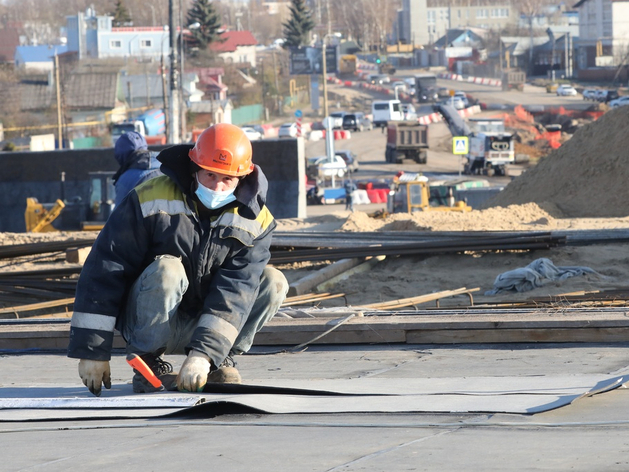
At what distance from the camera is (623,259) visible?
11219mm

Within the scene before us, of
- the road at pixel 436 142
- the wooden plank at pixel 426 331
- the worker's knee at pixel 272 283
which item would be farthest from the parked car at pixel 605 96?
the worker's knee at pixel 272 283

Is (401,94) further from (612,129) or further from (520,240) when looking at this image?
(520,240)

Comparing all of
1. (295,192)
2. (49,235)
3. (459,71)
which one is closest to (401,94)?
(459,71)

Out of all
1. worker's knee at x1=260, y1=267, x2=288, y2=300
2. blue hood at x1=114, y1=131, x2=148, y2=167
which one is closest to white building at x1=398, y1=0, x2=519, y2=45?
blue hood at x1=114, y1=131, x2=148, y2=167

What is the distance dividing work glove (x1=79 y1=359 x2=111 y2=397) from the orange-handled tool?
4.7 inches

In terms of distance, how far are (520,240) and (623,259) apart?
122 cm

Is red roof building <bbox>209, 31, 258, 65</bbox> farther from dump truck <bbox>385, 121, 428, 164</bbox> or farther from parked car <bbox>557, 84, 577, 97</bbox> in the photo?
dump truck <bbox>385, 121, 428, 164</bbox>

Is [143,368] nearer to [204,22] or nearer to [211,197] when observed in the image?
[211,197]

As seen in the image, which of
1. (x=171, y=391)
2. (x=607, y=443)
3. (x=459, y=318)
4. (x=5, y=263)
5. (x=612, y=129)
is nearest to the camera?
(x=607, y=443)

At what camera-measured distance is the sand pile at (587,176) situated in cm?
1803

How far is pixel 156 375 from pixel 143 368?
33cm

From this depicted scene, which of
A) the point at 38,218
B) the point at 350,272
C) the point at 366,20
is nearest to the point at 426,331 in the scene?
the point at 350,272

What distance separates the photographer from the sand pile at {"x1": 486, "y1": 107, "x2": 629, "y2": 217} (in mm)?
18031

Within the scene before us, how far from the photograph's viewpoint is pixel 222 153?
4.24m
